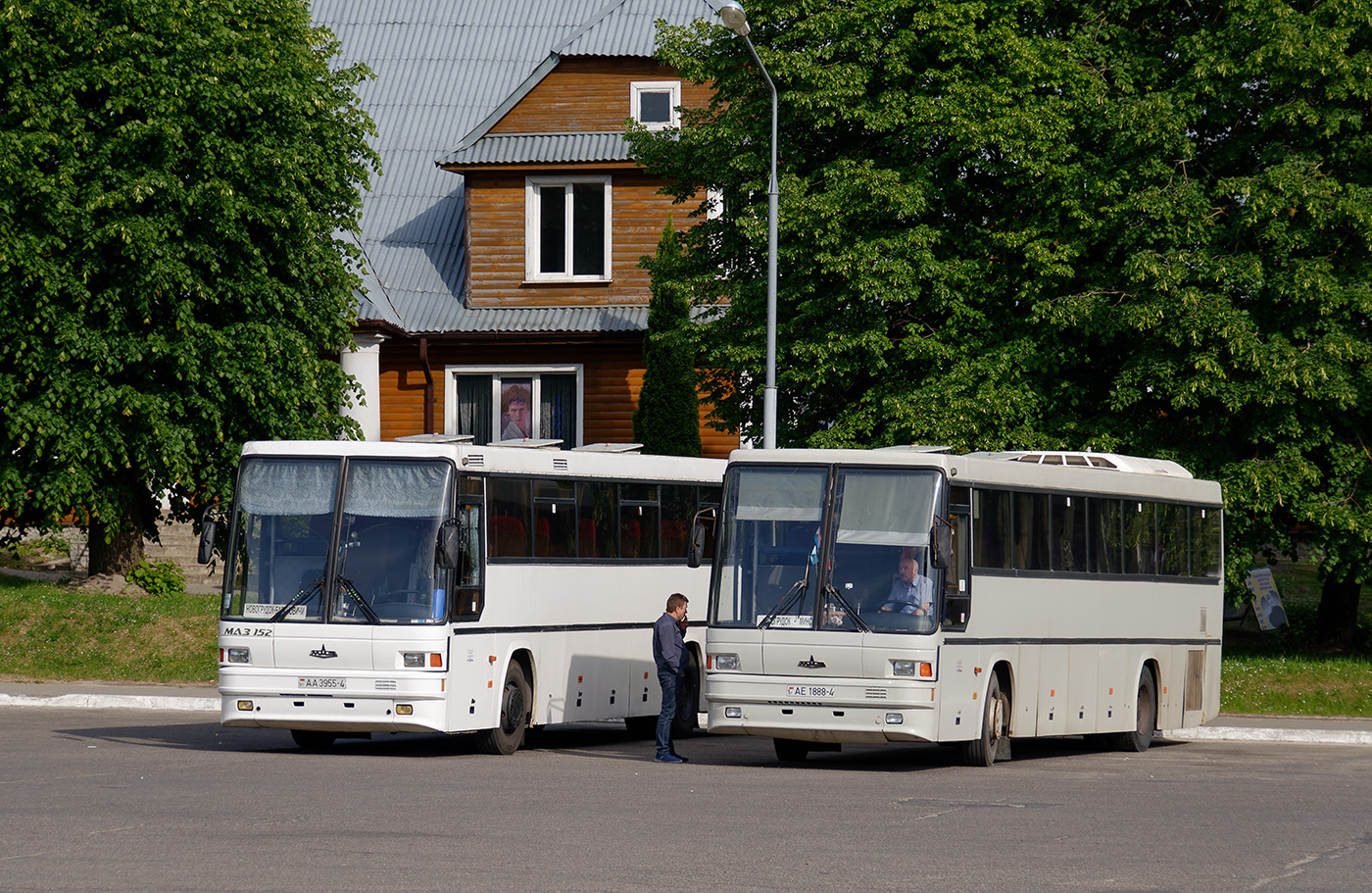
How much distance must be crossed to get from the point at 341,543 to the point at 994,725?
6.42m

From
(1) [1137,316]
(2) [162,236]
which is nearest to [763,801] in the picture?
(1) [1137,316]

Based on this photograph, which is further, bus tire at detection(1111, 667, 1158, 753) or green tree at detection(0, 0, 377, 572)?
green tree at detection(0, 0, 377, 572)

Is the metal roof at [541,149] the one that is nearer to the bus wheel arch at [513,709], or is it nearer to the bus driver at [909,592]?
the bus wheel arch at [513,709]

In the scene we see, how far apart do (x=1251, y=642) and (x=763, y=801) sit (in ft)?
63.5

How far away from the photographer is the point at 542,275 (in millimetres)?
38000

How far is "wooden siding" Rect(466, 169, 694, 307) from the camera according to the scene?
37.3 m

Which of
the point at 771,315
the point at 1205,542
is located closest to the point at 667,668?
the point at 1205,542

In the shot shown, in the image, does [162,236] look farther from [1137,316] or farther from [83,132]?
[1137,316]

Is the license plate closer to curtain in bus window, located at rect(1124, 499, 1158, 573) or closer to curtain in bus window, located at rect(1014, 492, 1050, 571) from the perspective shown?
curtain in bus window, located at rect(1014, 492, 1050, 571)

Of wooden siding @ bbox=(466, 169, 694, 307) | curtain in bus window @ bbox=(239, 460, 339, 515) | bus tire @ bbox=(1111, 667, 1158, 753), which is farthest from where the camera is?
wooden siding @ bbox=(466, 169, 694, 307)

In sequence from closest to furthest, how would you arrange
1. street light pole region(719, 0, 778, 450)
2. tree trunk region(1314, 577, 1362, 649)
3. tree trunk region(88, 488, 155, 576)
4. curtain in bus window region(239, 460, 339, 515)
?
curtain in bus window region(239, 460, 339, 515) → street light pole region(719, 0, 778, 450) → tree trunk region(1314, 577, 1362, 649) → tree trunk region(88, 488, 155, 576)

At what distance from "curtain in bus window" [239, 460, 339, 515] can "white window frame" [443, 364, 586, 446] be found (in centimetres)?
2058

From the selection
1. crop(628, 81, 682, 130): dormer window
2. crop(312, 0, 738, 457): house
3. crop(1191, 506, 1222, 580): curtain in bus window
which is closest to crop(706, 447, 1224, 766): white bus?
crop(1191, 506, 1222, 580): curtain in bus window

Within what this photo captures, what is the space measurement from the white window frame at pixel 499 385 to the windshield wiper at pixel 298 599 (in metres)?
21.1
